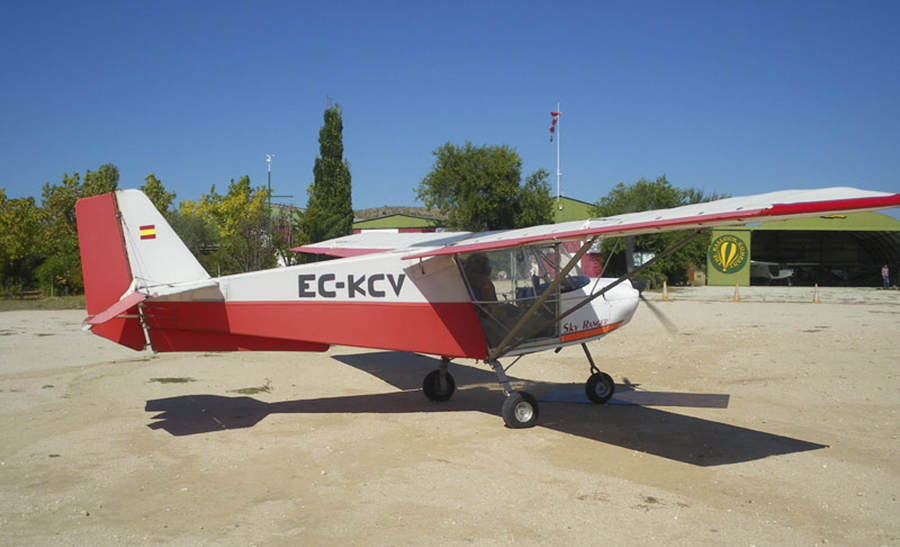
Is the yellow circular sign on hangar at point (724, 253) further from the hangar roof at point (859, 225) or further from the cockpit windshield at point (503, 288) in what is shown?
the cockpit windshield at point (503, 288)

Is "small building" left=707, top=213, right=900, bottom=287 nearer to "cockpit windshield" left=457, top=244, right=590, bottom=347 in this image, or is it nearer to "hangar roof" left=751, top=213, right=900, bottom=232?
"hangar roof" left=751, top=213, right=900, bottom=232

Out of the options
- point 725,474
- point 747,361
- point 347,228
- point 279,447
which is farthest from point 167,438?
point 347,228

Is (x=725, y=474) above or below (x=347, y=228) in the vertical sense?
below

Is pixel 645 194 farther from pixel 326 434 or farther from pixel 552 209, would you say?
pixel 326 434

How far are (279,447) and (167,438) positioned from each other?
1575mm

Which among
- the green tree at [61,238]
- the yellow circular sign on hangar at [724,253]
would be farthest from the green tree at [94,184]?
the yellow circular sign on hangar at [724,253]

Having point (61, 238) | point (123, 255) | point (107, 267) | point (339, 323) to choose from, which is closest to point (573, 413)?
point (339, 323)

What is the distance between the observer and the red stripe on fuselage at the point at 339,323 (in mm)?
8555

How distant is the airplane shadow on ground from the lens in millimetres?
7805

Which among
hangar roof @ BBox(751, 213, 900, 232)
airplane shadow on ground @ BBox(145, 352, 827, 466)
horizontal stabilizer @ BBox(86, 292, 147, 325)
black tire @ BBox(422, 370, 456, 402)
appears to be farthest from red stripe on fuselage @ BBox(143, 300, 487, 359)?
hangar roof @ BBox(751, 213, 900, 232)

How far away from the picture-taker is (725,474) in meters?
6.80

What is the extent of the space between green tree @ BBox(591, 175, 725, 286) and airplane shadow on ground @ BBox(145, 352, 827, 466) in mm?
29784

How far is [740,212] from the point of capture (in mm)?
5832

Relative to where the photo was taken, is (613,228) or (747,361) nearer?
(613,228)
